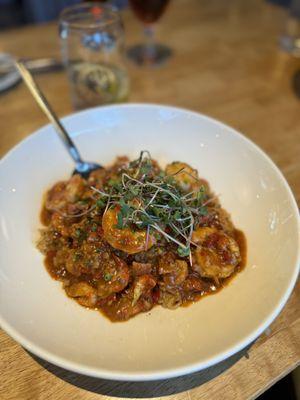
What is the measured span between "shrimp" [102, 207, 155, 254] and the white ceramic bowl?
240mm

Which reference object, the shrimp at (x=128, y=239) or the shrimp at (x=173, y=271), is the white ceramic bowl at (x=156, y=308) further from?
the shrimp at (x=128, y=239)

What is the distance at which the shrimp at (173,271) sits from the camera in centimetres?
131

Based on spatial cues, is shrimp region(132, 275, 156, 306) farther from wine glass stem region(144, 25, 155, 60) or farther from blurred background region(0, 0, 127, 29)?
blurred background region(0, 0, 127, 29)

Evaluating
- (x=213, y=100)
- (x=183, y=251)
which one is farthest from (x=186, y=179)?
(x=213, y=100)

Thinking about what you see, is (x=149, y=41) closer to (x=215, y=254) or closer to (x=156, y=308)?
(x=215, y=254)

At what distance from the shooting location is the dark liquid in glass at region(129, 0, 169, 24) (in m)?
2.43

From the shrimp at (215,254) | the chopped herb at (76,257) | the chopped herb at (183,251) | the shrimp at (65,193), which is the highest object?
the shrimp at (65,193)

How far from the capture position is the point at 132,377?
94 centimetres

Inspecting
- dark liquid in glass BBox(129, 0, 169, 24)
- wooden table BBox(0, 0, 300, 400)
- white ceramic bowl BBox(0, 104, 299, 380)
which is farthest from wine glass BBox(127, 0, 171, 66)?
white ceramic bowl BBox(0, 104, 299, 380)

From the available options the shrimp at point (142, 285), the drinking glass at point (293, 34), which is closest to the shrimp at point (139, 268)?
the shrimp at point (142, 285)

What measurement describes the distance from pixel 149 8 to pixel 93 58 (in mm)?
572

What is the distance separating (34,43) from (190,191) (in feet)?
7.44

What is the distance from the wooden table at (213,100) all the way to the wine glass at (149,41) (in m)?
0.11

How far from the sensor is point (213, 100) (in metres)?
2.45
